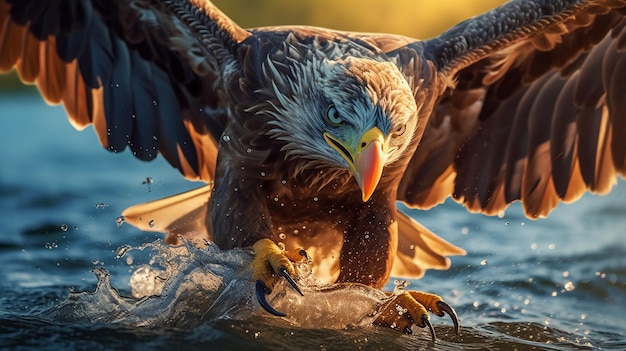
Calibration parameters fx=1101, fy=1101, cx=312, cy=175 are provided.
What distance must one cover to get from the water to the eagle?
0.22m

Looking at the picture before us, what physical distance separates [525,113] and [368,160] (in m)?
1.98

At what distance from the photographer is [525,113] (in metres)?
6.12

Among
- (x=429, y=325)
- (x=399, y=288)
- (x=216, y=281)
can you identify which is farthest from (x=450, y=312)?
(x=216, y=281)

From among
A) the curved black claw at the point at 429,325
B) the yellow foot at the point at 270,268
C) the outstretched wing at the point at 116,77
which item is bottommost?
the curved black claw at the point at 429,325

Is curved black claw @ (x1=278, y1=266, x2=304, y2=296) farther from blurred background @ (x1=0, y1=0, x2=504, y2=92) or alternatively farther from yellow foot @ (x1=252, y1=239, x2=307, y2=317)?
blurred background @ (x1=0, y1=0, x2=504, y2=92)

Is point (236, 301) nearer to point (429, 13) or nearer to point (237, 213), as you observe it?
point (237, 213)

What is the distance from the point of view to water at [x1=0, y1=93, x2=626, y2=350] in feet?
15.4

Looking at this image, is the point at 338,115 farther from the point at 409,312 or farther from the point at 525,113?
the point at 525,113

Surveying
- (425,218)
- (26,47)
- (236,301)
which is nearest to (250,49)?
(236,301)

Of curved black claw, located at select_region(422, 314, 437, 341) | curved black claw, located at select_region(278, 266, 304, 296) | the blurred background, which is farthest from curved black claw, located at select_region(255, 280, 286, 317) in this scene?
the blurred background

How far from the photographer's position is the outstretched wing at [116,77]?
5969 mm

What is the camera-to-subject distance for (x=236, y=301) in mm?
4859

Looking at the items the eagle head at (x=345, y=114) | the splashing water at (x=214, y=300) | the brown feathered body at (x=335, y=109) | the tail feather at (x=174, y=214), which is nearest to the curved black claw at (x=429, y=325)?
the splashing water at (x=214, y=300)

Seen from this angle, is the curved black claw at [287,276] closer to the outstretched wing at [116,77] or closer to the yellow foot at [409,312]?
the yellow foot at [409,312]
